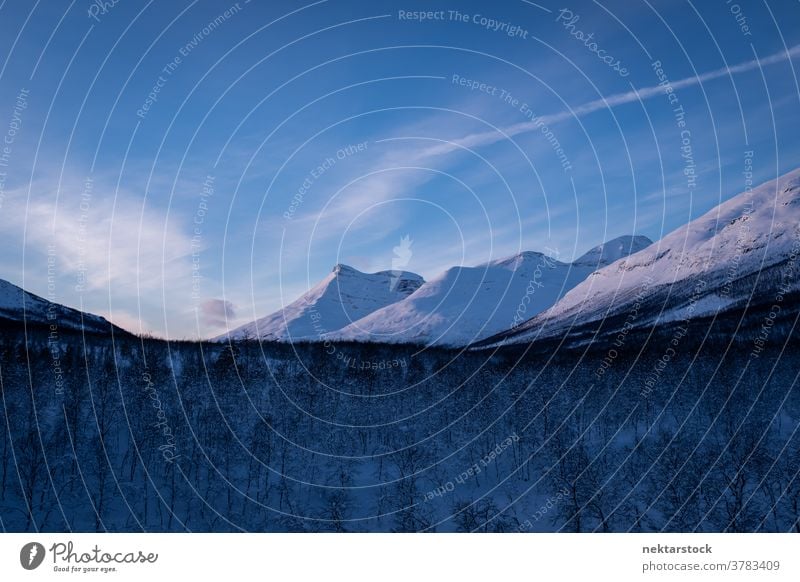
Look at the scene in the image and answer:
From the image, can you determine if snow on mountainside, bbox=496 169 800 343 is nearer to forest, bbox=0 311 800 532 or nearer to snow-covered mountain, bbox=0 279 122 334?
forest, bbox=0 311 800 532

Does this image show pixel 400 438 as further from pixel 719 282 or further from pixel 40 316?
pixel 719 282

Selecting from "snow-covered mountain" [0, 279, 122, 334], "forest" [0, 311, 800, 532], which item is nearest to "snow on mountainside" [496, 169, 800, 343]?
"forest" [0, 311, 800, 532]

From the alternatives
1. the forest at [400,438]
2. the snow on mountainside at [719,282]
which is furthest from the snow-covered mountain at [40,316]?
the snow on mountainside at [719,282]

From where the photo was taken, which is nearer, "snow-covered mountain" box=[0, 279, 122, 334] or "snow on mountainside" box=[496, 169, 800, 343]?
"snow-covered mountain" box=[0, 279, 122, 334]

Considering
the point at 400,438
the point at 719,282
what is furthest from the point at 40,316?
the point at 719,282

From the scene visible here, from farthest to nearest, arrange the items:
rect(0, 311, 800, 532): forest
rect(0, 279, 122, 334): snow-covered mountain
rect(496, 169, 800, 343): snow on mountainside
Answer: rect(496, 169, 800, 343): snow on mountainside → rect(0, 279, 122, 334): snow-covered mountain → rect(0, 311, 800, 532): forest

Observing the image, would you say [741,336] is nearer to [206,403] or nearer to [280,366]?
[280,366]

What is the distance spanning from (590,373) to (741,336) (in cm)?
3447

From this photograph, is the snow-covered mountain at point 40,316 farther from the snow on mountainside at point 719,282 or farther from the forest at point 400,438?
the snow on mountainside at point 719,282

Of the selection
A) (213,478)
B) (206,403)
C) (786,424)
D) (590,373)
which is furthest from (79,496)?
(786,424)

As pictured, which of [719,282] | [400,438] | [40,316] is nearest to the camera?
[400,438]

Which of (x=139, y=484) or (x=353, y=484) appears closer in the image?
(x=139, y=484)
